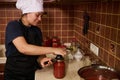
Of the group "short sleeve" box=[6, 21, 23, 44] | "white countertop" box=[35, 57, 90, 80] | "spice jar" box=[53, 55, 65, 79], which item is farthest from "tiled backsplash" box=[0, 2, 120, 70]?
"short sleeve" box=[6, 21, 23, 44]

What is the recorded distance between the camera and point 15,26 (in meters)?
1.54

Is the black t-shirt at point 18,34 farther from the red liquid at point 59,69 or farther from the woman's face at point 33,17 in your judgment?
the red liquid at point 59,69

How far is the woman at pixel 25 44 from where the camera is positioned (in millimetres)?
1438

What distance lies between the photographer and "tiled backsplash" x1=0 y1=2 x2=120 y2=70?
53.9 inches

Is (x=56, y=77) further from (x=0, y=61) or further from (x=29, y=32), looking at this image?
(x=0, y=61)

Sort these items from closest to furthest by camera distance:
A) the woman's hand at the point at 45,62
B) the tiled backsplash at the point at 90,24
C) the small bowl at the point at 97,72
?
1. the small bowl at the point at 97,72
2. the tiled backsplash at the point at 90,24
3. the woman's hand at the point at 45,62

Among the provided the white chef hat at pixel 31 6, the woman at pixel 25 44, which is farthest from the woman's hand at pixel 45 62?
the white chef hat at pixel 31 6

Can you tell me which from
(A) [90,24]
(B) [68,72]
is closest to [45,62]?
(B) [68,72]

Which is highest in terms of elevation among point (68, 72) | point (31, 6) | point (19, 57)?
point (31, 6)

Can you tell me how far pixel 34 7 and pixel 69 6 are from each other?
1140mm

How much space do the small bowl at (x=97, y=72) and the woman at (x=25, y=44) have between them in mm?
208

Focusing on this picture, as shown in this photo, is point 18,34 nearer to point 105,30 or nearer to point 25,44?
point 25,44

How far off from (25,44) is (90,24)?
713 millimetres

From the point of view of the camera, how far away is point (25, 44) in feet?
4.71
